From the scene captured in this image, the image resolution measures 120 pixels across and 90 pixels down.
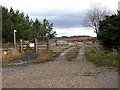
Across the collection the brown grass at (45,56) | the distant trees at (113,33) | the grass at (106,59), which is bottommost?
the brown grass at (45,56)

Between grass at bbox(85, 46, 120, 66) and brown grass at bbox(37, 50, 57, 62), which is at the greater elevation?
grass at bbox(85, 46, 120, 66)

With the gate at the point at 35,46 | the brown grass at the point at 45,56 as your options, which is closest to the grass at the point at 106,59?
the brown grass at the point at 45,56

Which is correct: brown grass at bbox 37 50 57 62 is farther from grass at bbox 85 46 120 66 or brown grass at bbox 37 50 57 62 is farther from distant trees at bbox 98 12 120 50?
distant trees at bbox 98 12 120 50

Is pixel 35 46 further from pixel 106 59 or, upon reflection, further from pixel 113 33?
pixel 106 59

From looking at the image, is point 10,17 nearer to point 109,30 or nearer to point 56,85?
point 109,30

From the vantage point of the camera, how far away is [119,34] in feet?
63.1

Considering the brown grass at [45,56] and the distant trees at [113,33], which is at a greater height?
the distant trees at [113,33]

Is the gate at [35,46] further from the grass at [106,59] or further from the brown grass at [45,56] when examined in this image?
the grass at [106,59]

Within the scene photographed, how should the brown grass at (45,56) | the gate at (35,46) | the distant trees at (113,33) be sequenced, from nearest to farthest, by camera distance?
the distant trees at (113,33)
the brown grass at (45,56)
the gate at (35,46)

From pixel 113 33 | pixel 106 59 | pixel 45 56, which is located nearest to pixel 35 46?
pixel 45 56

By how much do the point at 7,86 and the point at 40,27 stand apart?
256ft

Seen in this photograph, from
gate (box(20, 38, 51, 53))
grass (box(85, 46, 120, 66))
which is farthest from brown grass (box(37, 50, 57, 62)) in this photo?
grass (box(85, 46, 120, 66))

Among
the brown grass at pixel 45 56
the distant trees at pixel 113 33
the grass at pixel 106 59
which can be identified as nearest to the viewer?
the grass at pixel 106 59

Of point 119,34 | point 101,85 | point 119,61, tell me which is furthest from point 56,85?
point 119,34
